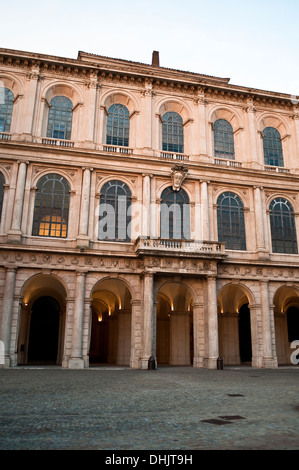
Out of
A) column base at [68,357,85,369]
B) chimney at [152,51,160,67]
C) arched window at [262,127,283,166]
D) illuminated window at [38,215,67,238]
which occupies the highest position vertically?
chimney at [152,51,160,67]

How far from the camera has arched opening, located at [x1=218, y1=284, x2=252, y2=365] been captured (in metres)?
29.0

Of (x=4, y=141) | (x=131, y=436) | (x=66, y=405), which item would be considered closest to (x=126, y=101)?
(x=4, y=141)

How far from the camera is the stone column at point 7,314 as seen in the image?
22203 mm

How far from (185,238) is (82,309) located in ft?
28.3

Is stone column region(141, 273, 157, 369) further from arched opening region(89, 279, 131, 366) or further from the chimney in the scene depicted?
the chimney

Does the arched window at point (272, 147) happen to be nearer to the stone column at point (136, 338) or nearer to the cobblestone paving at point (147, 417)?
the stone column at point (136, 338)

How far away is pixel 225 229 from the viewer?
28062mm

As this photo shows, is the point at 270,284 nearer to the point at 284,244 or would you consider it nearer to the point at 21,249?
the point at 284,244

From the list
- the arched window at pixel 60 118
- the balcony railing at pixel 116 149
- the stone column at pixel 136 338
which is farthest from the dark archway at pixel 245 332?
the arched window at pixel 60 118

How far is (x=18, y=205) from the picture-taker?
24.8 meters

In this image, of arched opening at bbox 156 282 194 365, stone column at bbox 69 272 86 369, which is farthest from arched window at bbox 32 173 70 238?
arched opening at bbox 156 282 194 365

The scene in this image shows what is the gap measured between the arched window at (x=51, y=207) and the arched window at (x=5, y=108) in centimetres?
519

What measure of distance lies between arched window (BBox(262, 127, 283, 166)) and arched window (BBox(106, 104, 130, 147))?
452 inches

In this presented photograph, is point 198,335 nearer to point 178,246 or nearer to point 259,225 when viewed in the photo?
point 178,246
